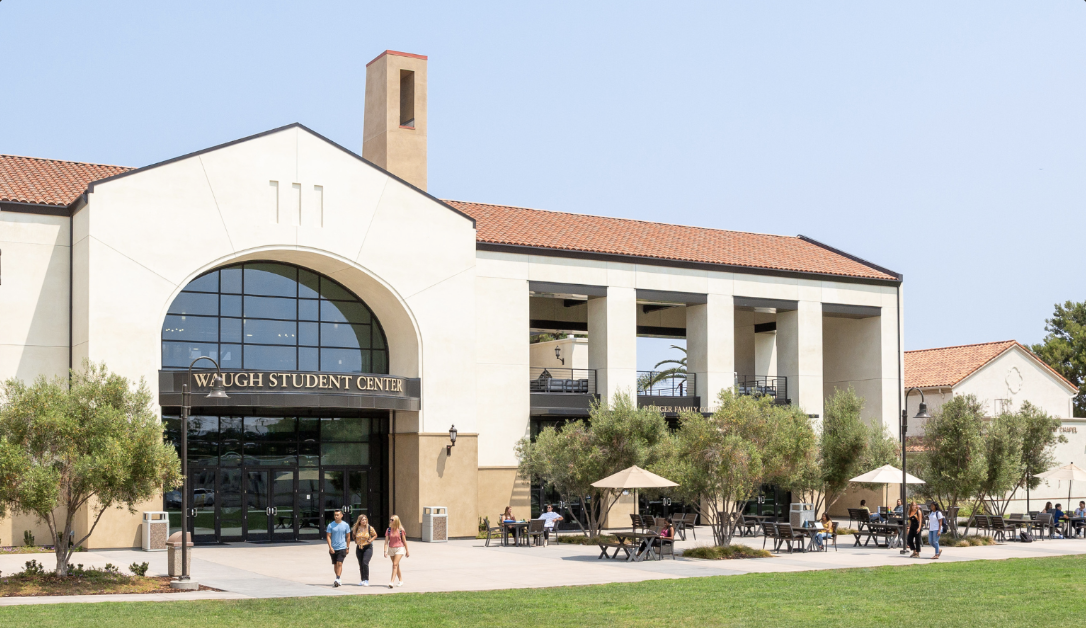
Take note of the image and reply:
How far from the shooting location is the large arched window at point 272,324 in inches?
1284

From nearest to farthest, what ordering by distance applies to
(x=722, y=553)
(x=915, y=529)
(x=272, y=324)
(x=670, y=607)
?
(x=670, y=607) < (x=722, y=553) < (x=915, y=529) < (x=272, y=324)

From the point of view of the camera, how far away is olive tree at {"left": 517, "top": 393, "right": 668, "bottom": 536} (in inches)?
1284

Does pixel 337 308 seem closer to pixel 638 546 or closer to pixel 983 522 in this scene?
pixel 638 546

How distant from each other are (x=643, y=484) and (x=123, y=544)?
13.7m

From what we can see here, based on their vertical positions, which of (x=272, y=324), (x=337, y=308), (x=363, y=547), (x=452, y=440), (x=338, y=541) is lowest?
(x=363, y=547)

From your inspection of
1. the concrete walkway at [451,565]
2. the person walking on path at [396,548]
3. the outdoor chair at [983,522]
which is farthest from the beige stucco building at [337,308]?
the person walking on path at [396,548]

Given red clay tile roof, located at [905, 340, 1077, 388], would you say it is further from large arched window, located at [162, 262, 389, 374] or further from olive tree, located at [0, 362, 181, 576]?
olive tree, located at [0, 362, 181, 576]

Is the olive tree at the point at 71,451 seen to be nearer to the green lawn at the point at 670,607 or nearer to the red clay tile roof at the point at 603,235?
the green lawn at the point at 670,607

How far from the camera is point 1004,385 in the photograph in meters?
54.2

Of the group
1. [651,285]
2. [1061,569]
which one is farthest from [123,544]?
[1061,569]

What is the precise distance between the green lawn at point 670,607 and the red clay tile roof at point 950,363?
105 ft

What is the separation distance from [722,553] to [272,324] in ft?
48.5

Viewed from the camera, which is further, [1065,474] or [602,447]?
[1065,474]

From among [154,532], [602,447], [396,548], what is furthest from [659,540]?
[154,532]
